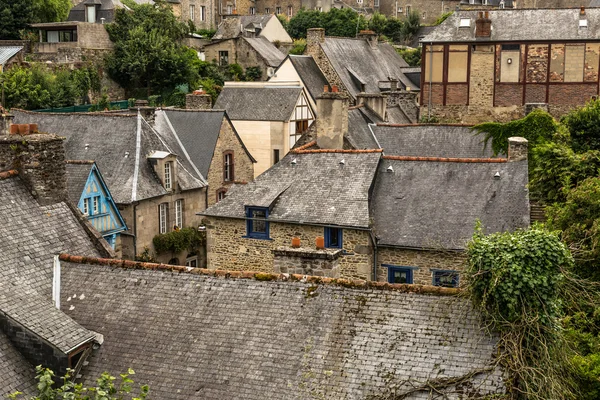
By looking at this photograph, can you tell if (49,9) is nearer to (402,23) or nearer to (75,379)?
(402,23)

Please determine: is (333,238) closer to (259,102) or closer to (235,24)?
(259,102)

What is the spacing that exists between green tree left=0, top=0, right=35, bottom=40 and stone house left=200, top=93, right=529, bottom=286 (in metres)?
34.8

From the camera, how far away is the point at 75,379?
35.9 ft

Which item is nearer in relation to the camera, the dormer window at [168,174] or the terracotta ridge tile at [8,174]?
the terracotta ridge tile at [8,174]

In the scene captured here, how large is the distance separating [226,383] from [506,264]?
13.2 ft

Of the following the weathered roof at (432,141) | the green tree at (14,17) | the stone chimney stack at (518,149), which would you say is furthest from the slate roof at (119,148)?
the green tree at (14,17)

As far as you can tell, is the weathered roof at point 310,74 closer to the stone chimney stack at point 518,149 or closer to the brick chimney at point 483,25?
the brick chimney at point 483,25

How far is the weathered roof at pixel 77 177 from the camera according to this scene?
22625 mm

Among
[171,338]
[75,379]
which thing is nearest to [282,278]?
[171,338]

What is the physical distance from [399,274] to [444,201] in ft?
7.65

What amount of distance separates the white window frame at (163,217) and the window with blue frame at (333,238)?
31.1ft

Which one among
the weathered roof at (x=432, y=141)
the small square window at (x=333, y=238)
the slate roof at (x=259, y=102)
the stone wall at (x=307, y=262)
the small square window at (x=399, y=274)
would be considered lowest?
the small square window at (x=399, y=274)

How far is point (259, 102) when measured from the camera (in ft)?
125

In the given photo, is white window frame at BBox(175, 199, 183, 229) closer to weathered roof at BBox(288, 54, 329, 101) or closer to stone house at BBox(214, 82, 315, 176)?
A: stone house at BBox(214, 82, 315, 176)
